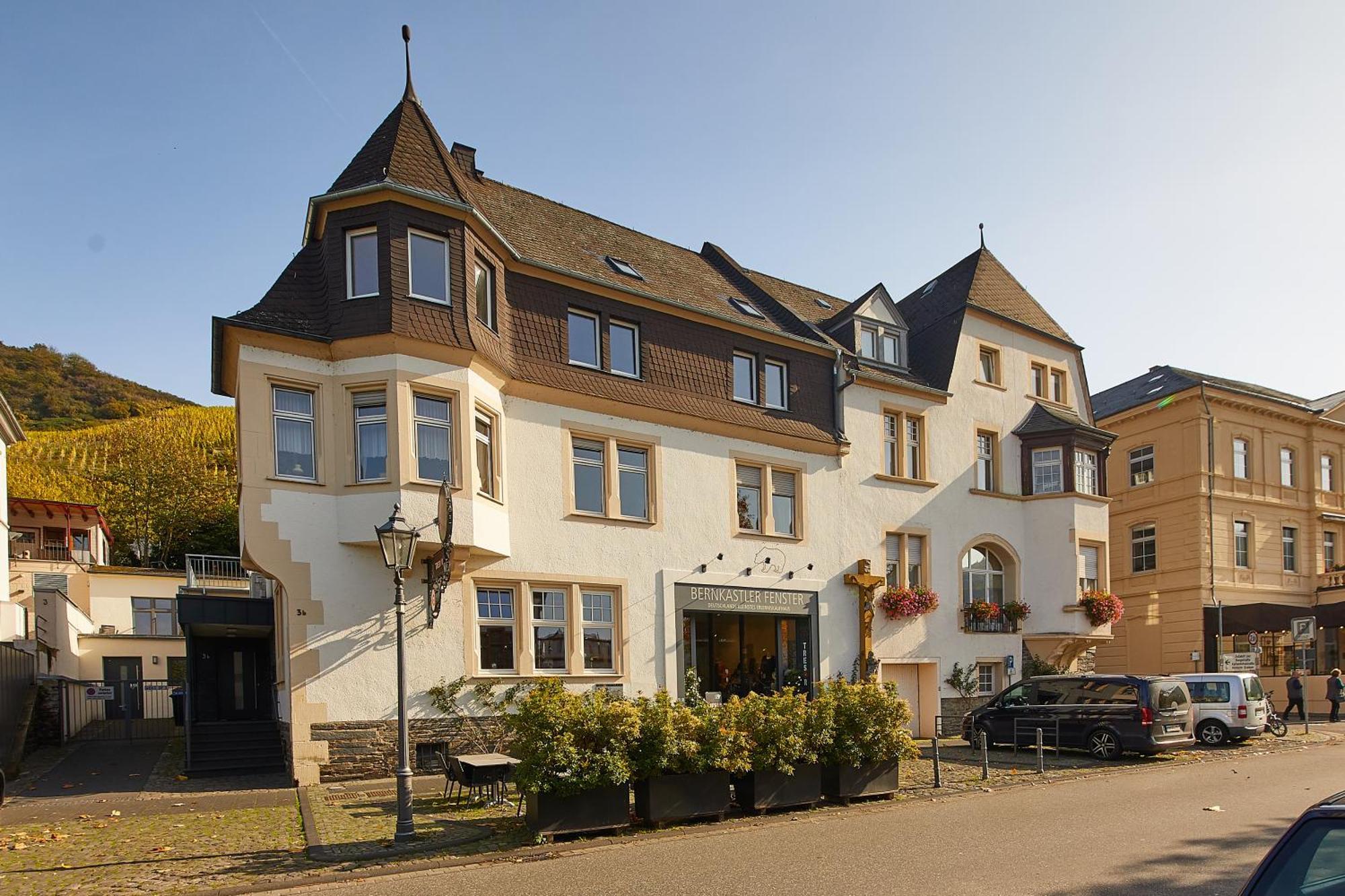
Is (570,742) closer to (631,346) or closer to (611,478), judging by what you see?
(611,478)

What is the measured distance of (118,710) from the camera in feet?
98.7

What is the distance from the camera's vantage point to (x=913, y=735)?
24578 millimetres

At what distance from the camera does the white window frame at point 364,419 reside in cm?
1653

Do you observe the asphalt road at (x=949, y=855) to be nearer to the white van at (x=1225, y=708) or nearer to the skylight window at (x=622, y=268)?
the white van at (x=1225, y=708)

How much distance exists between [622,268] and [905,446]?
915 cm

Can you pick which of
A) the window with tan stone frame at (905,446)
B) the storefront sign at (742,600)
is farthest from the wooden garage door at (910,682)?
the window with tan stone frame at (905,446)

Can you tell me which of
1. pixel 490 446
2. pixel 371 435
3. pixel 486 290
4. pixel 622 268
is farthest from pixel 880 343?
pixel 371 435

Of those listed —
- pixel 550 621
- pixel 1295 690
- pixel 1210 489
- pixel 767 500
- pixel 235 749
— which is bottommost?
pixel 1295 690

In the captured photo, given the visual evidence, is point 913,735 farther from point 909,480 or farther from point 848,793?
point 848,793

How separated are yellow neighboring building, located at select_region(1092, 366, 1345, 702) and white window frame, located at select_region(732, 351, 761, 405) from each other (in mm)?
20500

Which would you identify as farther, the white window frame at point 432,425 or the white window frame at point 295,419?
the white window frame at point 432,425

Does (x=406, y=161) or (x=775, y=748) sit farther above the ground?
(x=406, y=161)

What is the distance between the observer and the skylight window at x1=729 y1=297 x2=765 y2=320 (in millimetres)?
24266

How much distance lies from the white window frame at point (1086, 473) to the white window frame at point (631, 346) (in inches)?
562
